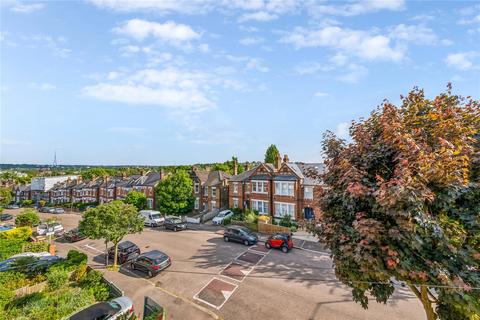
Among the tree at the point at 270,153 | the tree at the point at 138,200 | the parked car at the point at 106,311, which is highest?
the tree at the point at 270,153

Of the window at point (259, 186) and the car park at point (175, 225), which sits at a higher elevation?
the window at point (259, 186)

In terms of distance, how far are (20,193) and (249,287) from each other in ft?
370

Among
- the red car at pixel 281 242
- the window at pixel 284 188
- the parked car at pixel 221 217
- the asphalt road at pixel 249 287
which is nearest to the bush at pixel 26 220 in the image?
the asphalt road at pixel 249 287

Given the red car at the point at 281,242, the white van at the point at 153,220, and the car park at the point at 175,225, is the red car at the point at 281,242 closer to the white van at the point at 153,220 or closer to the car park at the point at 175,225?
the car park at the point at 175,225

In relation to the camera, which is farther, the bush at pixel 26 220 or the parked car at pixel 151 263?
the bush at pixel 26 220

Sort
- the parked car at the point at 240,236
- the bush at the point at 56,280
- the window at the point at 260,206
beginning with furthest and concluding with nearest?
the window at the point at 260,206 < the parked car at the point at 240,236 < the bush at the point at 56,280

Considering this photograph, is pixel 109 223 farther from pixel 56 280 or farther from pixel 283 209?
pixel 283 209

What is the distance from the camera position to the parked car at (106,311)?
10.9 meters

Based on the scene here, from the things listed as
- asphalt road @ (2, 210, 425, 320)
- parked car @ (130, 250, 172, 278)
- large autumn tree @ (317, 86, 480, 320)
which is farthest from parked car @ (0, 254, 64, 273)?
large autumn tree @ (317, 86, 480, 320)

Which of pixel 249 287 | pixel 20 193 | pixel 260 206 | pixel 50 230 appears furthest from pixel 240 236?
pixel 20 193

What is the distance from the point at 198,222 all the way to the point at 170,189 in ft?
23.0

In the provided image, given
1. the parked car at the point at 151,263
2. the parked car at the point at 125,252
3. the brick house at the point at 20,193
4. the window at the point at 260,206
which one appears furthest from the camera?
the brick house at the point at 20,193

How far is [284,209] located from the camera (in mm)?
31938

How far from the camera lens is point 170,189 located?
1515 inches
